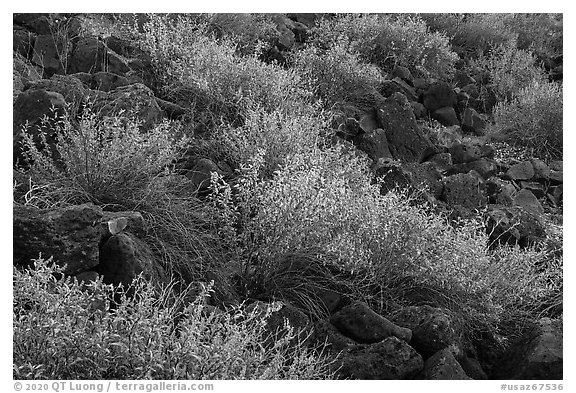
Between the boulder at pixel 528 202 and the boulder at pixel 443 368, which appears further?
the boulder at pixel 528 202

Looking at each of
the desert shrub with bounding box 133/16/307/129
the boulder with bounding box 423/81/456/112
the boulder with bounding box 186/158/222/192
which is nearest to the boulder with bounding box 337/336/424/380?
the boulder with bounding box 186/158/222/192

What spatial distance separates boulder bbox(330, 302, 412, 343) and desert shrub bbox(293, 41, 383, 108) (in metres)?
3.65

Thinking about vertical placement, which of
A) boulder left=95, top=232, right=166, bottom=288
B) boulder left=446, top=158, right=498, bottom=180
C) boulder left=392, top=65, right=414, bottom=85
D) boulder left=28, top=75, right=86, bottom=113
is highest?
boulder left=28, top=75, right=86, bottom=113

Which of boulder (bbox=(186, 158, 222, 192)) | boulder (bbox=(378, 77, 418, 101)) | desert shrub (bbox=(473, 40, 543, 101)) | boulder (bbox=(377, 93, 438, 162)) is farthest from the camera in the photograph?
desert shrub (bbox=(473, 40, 543, 101))

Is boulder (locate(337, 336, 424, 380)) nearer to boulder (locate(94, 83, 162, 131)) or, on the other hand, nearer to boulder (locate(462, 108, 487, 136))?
boulder (locate(94, 83, 162, 131))

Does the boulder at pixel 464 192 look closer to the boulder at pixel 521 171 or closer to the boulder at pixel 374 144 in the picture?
the boulder at pixel 374 144

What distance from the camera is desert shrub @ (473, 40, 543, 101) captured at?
9.30 m

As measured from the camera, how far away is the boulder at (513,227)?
5.34 meters

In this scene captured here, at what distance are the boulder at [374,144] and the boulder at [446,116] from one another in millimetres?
1767

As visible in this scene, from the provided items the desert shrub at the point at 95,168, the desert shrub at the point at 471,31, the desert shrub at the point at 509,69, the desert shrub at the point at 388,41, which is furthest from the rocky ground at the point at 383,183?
the desert shrub at the point at 471,31

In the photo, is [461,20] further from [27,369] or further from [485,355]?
[27,369]

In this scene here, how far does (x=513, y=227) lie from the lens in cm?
539

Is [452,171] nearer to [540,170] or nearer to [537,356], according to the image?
[540,170]
